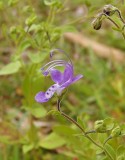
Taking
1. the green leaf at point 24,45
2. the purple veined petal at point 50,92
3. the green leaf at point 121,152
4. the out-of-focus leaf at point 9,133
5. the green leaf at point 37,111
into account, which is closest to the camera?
the purple veined petal at point 50,92

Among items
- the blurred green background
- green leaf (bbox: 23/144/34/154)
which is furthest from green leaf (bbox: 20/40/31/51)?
green leaf (bbox: 23/144/34/154)

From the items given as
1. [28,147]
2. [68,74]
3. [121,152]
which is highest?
[68,74]

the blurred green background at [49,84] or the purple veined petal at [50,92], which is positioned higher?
the blurred green background at [49,84]

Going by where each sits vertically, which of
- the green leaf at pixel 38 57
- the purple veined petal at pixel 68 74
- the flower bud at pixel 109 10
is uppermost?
the green leaf at pixel 38 57

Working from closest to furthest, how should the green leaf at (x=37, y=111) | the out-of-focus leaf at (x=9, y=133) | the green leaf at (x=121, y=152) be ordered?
the green leaf at (x=121, y=152) < the green leaf at (x=37, y=111) < the out-of-focus leaf at (x=9, y=133)

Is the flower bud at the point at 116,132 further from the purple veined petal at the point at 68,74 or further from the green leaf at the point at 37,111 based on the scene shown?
the green leaf at the point at 37,111

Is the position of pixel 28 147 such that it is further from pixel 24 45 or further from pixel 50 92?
pixel 50 92

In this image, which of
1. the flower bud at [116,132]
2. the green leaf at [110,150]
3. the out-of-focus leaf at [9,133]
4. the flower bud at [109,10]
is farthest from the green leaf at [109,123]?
the out-of-focus leaf at [9,133]

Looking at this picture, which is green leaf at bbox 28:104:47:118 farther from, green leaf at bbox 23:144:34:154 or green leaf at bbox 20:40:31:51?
green leaf at bbox 20:40:31:51

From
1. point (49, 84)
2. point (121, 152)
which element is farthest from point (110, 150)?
point (49, 84)

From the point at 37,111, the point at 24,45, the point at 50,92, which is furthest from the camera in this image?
the point at 37,111
